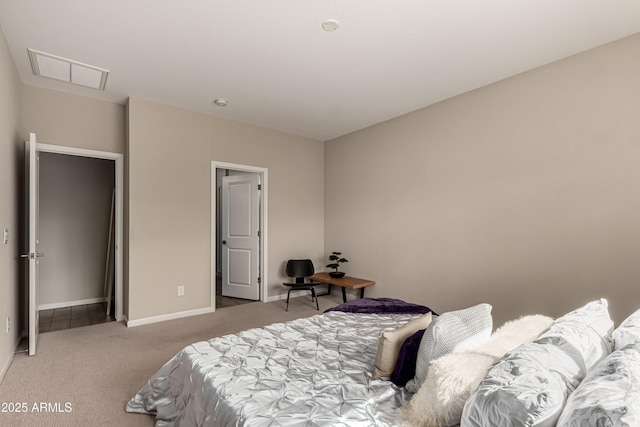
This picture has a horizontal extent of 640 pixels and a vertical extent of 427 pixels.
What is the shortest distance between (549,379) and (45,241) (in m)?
5.76

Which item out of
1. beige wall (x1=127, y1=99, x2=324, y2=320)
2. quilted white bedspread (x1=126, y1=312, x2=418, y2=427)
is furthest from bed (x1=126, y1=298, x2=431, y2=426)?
beige wall (x1=127, y1=99, x2=324, y2=320)

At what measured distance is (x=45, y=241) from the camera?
448 cm

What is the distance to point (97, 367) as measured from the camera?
268cm

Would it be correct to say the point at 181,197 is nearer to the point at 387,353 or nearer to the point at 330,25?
the point at 330,25

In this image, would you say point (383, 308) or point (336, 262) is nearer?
point (383, 308)

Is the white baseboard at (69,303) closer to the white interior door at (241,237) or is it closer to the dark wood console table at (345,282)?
the white interior door at (241,237)

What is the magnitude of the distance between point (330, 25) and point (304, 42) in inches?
11.9

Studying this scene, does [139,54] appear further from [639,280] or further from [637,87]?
[639,280]

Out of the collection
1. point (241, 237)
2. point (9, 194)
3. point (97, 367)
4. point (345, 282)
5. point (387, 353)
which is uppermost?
Result: point (9, 194)

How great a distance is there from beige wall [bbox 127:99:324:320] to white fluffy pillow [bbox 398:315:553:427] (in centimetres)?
349

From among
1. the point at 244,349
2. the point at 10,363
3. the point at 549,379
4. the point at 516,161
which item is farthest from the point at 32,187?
the point at 516,161

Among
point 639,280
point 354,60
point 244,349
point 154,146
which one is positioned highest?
point 354,60

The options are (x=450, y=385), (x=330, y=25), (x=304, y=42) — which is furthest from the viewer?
(x=304, y=42)

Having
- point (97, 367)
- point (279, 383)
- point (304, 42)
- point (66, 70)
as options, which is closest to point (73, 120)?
point (66, 70)
